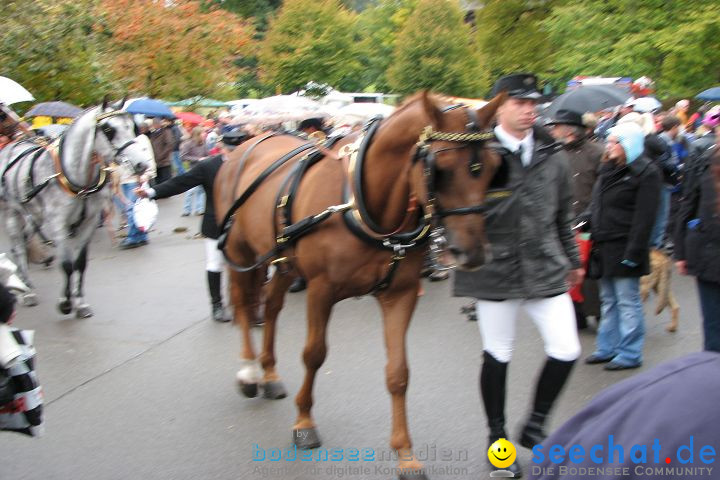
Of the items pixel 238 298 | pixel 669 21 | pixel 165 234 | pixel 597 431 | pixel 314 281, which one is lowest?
pixel 165 234

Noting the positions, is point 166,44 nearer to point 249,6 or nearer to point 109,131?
point 109,131

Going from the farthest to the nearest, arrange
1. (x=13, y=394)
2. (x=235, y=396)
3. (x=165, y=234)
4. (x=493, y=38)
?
(x=493, y=38), (x=165, y=234), (x=235, y=396), (x=13, y=394)

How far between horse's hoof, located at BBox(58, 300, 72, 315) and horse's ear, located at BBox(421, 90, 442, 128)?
18.4 feet

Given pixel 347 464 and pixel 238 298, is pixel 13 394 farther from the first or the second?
pixel 238 298

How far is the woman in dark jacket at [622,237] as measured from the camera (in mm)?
5551

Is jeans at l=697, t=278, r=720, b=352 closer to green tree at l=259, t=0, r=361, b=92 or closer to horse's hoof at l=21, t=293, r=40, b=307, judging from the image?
horse's hoof at l=21, t=293, r=40, b=307

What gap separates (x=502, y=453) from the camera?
416 cm

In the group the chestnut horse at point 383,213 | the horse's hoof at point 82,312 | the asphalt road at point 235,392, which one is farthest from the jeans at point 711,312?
the horse's hoof at point 82,312

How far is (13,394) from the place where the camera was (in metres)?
3.71

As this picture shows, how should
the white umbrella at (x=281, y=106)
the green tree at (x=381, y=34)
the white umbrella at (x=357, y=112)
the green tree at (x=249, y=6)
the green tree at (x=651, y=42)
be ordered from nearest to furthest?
the white umbrella at (x=281, y=106) → the white umbrella at (x=357, y=112) → the green tree at (x=651, y=42) → the green tree at (x=381, y=34) → the green tree at (x=249, y=6)

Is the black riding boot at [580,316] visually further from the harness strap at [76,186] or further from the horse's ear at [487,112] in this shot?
the harness strap at [76,186]

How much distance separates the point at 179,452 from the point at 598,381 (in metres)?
3.06

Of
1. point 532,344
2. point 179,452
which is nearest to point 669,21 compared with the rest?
point 532,344

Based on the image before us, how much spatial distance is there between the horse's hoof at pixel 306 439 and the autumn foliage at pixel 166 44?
13994 mm
